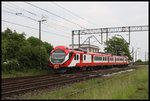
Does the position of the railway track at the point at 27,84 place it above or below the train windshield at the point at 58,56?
below

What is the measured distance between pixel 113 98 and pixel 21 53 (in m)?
19.1

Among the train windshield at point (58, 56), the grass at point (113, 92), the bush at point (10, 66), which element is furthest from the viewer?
the train windshield at point (58, 56)

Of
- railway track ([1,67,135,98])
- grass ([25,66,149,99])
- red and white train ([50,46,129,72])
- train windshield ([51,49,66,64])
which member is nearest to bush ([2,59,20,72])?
red and white train ([50,46,129,72])

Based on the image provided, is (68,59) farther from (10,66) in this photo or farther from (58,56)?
(10,66)

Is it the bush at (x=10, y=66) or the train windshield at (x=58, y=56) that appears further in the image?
the train windshield at (x=58, y=56)

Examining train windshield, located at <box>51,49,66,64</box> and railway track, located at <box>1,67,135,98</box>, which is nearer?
railway track, located at <box>1,67,135,98</box>

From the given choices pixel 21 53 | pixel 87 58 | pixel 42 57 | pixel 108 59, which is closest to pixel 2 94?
pixel 21 53

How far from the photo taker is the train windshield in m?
22.8

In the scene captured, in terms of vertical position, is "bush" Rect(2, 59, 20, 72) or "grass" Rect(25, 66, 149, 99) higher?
"bush" Rect(2, 59, 20, 72)

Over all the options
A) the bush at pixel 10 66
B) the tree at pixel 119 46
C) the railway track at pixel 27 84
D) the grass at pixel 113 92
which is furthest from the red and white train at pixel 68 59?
the tree at pixel 119 46

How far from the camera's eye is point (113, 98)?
7395 mm

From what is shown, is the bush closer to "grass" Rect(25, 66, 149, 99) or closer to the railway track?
the railway track

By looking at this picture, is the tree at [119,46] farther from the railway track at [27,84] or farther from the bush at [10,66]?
the railway track at [27,84]

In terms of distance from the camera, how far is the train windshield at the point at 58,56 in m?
22.8
